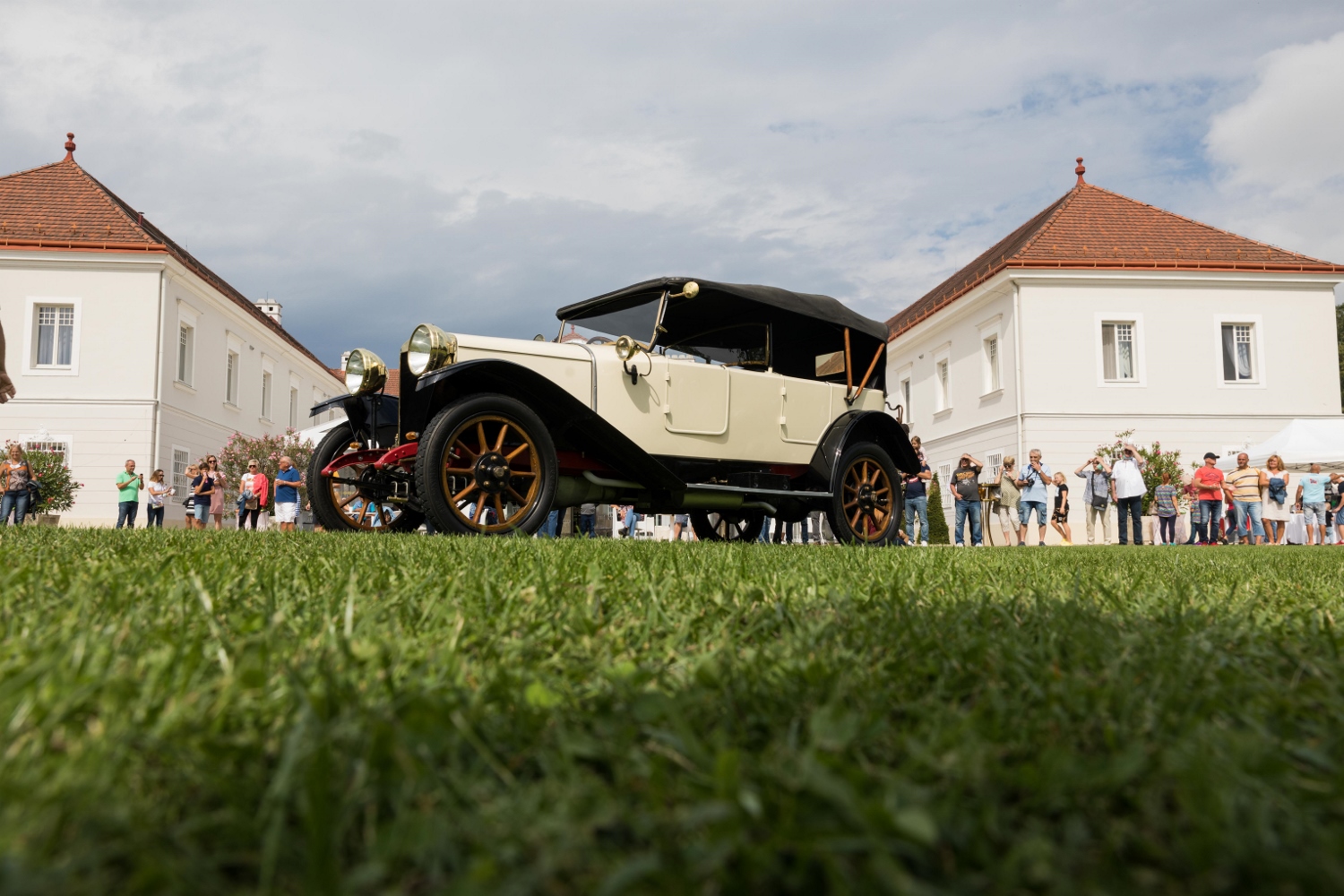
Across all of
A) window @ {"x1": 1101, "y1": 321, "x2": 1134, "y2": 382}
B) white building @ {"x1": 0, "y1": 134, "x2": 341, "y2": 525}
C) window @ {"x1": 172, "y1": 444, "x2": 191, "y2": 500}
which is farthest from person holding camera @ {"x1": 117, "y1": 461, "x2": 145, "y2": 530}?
window @ {"x1": 1101, "y1": 321, "x2": 1134, "y2": 382}

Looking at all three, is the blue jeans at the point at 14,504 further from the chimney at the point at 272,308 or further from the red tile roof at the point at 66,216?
the chimney at the point at 272,308

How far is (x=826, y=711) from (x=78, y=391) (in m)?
26.8

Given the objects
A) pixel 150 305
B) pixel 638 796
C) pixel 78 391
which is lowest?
pixel 638 796

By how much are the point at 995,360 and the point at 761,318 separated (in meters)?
20.6

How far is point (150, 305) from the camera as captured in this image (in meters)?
23.6

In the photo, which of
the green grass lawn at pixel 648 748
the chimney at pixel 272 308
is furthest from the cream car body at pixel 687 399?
the chimney at pixel 272 308

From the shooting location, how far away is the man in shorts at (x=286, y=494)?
13273mm

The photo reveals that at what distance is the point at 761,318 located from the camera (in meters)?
7.70

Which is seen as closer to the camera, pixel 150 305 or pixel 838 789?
pixel 838 789

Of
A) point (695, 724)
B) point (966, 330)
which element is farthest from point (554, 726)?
point (966, 330)

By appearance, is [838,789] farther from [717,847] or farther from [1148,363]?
[1148,363]

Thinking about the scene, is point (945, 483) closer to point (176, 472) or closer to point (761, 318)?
point (176, 472)

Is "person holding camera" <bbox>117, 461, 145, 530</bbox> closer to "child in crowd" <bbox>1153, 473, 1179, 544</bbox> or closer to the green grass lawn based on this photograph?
the green grass lawn

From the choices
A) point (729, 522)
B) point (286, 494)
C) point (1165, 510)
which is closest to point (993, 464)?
point (1165, 510)
